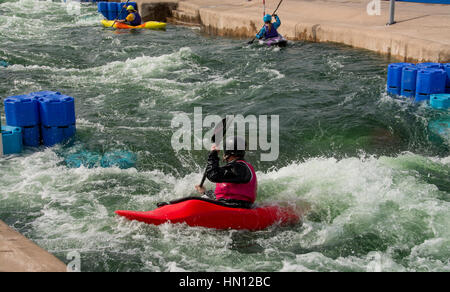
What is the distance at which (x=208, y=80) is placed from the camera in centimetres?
1216

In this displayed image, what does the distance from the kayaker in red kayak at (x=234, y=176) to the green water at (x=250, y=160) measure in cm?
35

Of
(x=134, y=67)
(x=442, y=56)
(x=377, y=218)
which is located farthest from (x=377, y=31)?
(x=377, y=218)

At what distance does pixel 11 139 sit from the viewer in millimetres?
8039

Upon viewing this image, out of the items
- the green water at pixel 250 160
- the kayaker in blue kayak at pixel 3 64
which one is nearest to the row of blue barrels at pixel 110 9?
the green water at pixel 250 160

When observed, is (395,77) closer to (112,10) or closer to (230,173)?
(230,173)

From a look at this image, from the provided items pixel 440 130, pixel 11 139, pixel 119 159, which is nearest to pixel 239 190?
pixel 119 159

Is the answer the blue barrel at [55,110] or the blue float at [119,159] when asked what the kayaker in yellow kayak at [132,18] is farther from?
the blue float at [119,159]

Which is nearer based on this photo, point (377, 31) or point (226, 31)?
point (377, 31)

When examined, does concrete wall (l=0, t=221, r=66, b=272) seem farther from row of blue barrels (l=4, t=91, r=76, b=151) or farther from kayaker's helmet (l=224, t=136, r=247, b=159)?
row of blue barrels (l=4, t=91, r=76, b=151)

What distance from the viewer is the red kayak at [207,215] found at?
579 centimetres

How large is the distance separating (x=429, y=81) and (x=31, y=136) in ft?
20.9

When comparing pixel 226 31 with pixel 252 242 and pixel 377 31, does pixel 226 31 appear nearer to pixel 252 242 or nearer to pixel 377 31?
pixel 377 31

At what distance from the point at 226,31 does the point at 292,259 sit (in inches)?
489

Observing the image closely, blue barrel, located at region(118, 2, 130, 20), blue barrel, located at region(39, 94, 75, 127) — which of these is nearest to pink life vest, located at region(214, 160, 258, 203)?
blue barrel, located at region(39, 94, 75, 127)
